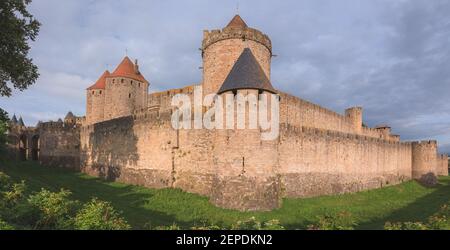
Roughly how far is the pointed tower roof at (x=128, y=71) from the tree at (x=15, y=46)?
64.3 feet

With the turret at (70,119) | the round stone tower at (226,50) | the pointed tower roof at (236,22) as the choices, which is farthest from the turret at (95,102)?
the pointed tower roof at (236,22)

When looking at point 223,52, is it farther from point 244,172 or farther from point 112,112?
point 112,112

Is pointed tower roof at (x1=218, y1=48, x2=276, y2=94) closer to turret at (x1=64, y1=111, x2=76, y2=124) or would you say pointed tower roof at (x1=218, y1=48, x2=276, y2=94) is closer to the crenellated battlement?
the crenellated battlement

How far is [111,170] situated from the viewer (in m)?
23.0

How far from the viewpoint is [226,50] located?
19.0m

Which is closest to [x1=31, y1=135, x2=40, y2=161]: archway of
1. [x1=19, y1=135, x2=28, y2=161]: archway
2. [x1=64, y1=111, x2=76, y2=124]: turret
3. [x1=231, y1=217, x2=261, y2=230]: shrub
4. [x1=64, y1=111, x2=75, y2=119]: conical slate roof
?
[x1=19, y1=135, x2=28, y2=161]: archway

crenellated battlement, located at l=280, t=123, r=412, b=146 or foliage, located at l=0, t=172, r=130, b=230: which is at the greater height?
crenellated battlement, located at l=280, t=123, r=412, b=146

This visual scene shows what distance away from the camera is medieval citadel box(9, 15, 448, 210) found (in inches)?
582

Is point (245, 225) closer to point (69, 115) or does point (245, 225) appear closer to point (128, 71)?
point (128, 71)

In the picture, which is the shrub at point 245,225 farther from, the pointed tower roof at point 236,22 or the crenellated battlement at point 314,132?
the pointed tower roof at point 236,22

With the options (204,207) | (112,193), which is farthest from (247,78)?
(112,193)

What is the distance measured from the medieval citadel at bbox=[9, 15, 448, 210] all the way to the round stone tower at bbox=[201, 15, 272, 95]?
0.19 feet

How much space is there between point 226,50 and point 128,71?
16.5 meters
